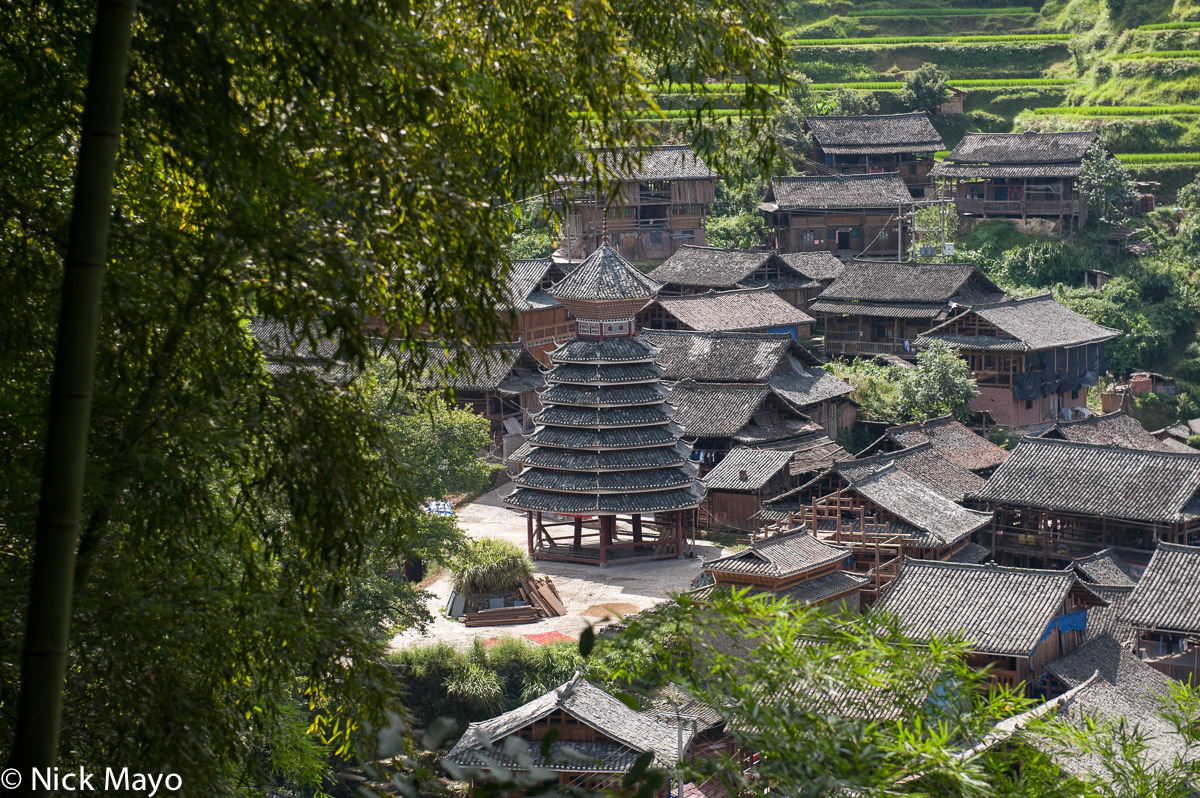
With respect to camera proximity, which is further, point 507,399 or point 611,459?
point 507,399

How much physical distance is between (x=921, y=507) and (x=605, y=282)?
8332mm

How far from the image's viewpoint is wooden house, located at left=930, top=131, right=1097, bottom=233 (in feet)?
147

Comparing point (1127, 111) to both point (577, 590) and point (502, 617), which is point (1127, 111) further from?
point (502, 617)

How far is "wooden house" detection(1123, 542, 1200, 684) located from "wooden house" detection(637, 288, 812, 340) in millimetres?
17114

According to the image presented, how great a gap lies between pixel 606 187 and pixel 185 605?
2.47 meters

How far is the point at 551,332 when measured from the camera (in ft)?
116

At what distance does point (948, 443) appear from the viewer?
29.9 meters

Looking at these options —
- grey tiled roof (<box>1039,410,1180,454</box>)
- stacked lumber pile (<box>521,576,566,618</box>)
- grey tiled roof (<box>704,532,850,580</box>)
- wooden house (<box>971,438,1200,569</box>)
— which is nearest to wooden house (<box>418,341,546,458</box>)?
stacked lumber pile (<box>521,576,566,618</box>)

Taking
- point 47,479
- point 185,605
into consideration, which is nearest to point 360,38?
point 47,479

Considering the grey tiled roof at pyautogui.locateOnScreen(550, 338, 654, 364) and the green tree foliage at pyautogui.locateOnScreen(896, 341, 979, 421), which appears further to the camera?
the green tree foliage at pyautogui.locateOnScreen(896, 341, 979, 421)

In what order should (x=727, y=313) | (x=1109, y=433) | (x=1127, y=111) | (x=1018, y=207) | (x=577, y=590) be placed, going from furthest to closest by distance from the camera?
1. (x=1127, y=111)
2. (x=1018, y=207)
3. (x=727, y=313)
4. (x=1109, y=433)
5. (x=577, y=590)

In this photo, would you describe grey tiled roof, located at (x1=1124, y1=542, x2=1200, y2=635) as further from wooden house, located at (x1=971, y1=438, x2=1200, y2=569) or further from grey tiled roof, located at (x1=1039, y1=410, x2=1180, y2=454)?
grey tiled roof, located at (x1=1039, y1=410, x2=1180, y2=454)

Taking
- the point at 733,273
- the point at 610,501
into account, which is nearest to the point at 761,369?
the point at 610,501

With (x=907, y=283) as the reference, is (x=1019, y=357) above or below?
below
